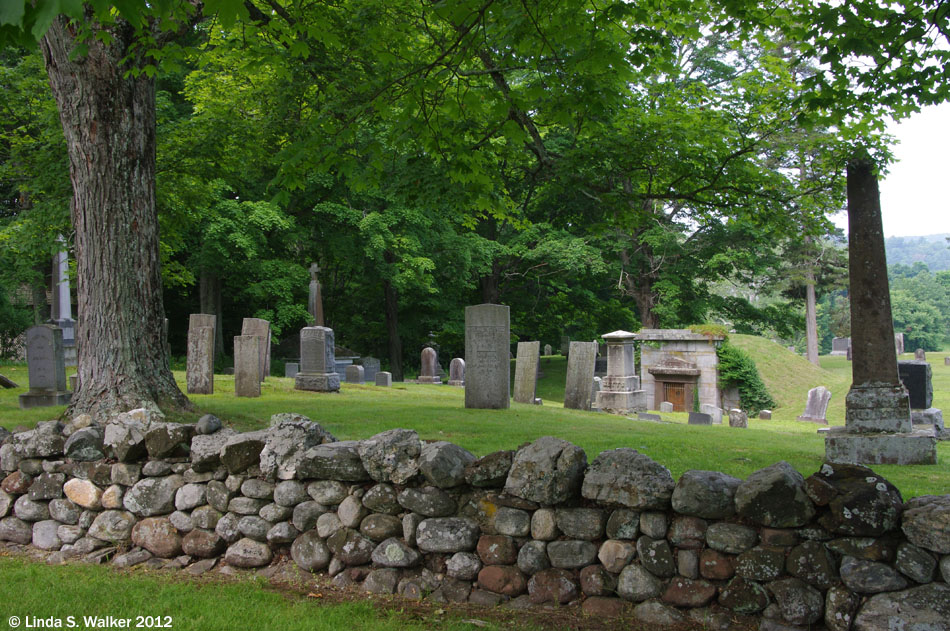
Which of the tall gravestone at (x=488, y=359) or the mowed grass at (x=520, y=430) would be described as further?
the tall gravestone at (x=488, y=359)

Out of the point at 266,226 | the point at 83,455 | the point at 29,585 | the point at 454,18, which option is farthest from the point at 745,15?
the point at 266,226

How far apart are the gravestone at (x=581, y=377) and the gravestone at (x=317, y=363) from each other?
229 inches

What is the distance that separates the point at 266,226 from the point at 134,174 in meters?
14.1

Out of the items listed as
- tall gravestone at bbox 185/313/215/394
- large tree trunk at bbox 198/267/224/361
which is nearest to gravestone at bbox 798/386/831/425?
tall gravestone at bbox 185/313/215/394

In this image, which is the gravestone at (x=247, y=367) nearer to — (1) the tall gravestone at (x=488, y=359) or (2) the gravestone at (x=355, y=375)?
(1) the tall gravestone at (x=488, y=359)

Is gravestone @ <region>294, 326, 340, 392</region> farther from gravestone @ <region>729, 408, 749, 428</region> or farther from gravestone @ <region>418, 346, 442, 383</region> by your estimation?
gravestone @ <region>729, 408, 749, 428</region>

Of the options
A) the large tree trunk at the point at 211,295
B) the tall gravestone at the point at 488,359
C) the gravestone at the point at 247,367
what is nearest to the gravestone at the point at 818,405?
the tall gravestone at the point at 488,359

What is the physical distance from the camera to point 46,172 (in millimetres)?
11344

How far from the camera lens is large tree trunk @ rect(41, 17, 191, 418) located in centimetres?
782

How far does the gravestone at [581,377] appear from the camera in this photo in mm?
17297

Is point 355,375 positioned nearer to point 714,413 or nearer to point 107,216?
point 714,413

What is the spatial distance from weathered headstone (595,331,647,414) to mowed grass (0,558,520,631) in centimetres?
1719

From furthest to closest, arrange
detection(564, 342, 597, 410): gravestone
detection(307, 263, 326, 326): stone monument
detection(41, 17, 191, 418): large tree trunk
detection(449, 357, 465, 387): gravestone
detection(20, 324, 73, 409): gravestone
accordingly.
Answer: detection(449, 357, 465, 387): gravestone < detection(307, 263, 326, 326): stone monument < detection(564, 342, 597, 410): gravestone < detection(20, 324, 73, 409): gravestone < detection(41, 17, 191, 418): large tree trunk

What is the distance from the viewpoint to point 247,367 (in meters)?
13.7
